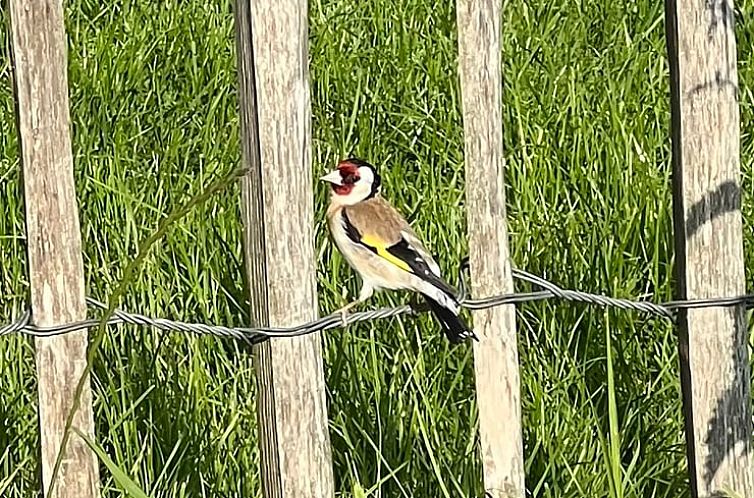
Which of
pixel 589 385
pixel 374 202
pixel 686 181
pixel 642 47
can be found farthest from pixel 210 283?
pixel 642 47

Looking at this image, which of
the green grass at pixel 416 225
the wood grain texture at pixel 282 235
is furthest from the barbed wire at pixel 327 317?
the green grass at pixel 416 225

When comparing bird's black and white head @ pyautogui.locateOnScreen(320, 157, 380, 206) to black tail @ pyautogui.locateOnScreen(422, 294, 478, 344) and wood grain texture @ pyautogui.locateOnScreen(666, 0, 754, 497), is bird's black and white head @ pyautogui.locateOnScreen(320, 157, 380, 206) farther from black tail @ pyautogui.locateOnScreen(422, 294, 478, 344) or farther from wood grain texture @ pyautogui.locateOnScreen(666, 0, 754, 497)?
wood grain texture @ pyautogui.locateOnScreen(666, 0, 754, 497)

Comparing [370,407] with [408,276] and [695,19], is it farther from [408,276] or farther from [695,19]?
[695,19]

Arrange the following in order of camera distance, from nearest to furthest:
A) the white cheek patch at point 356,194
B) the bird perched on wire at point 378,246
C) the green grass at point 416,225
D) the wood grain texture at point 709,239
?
the wood grain texture at point 709,239, the bird perched on wire at point 378,246, the white cheek patch at point 356,194, the green grass at point 416,225

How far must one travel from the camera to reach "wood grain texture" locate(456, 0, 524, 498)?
2459mm

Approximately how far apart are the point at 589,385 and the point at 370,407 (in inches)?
20.0

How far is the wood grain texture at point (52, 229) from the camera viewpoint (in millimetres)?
2408

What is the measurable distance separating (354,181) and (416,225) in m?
0.72

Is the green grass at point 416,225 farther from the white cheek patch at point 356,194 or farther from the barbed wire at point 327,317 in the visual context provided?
Answer: the white cheek patch at point 356,194

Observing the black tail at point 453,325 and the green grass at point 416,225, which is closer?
the black tail at point 453,325

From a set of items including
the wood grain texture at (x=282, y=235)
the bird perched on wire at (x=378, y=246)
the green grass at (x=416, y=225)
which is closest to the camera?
the wood grain texture at (x=282, y=235)

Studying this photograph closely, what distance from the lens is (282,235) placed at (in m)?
2.40

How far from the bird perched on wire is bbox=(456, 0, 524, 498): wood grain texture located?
0.25 feet

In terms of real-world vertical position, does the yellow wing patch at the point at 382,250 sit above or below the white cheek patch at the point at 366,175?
below
